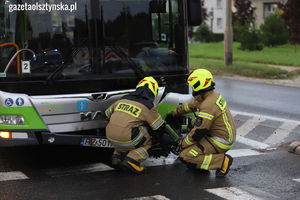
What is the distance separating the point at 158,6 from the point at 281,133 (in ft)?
12.0

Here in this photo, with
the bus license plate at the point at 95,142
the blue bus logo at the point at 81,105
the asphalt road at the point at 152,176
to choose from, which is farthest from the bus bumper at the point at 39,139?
the asphalt road at the point at 152,176

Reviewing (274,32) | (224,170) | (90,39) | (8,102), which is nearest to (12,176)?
(8,102)

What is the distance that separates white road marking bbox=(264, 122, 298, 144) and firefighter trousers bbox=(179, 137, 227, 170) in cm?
242

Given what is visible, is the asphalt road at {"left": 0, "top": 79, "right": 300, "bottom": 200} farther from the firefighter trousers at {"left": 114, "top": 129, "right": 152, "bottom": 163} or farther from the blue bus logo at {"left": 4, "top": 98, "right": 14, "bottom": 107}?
the blue bus logo at {"left": 4, "top": 98, "right": 14, "bottom": 107}

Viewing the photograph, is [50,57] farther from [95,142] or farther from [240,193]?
[240,193]

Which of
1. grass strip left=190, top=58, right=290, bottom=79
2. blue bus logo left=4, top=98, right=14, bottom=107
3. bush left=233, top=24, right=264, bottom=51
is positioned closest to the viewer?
blue bus logo left=4, top=98, right=14, bottom=107

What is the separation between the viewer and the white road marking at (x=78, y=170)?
291 inches

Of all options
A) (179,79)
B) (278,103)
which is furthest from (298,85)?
(179,79)

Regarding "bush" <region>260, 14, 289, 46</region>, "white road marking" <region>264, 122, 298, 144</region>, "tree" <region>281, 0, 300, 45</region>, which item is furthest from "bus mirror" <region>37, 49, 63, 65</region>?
"bush" <region>260, 14, 289, 46</region>

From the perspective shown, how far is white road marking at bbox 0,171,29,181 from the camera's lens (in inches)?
279

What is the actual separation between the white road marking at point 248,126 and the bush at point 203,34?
1665 inches

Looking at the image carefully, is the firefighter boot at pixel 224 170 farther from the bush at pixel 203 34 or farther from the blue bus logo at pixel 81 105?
the bush at pixel 203 34

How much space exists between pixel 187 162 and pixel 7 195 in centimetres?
226

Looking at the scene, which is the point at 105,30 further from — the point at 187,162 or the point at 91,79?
the point at 187,162
